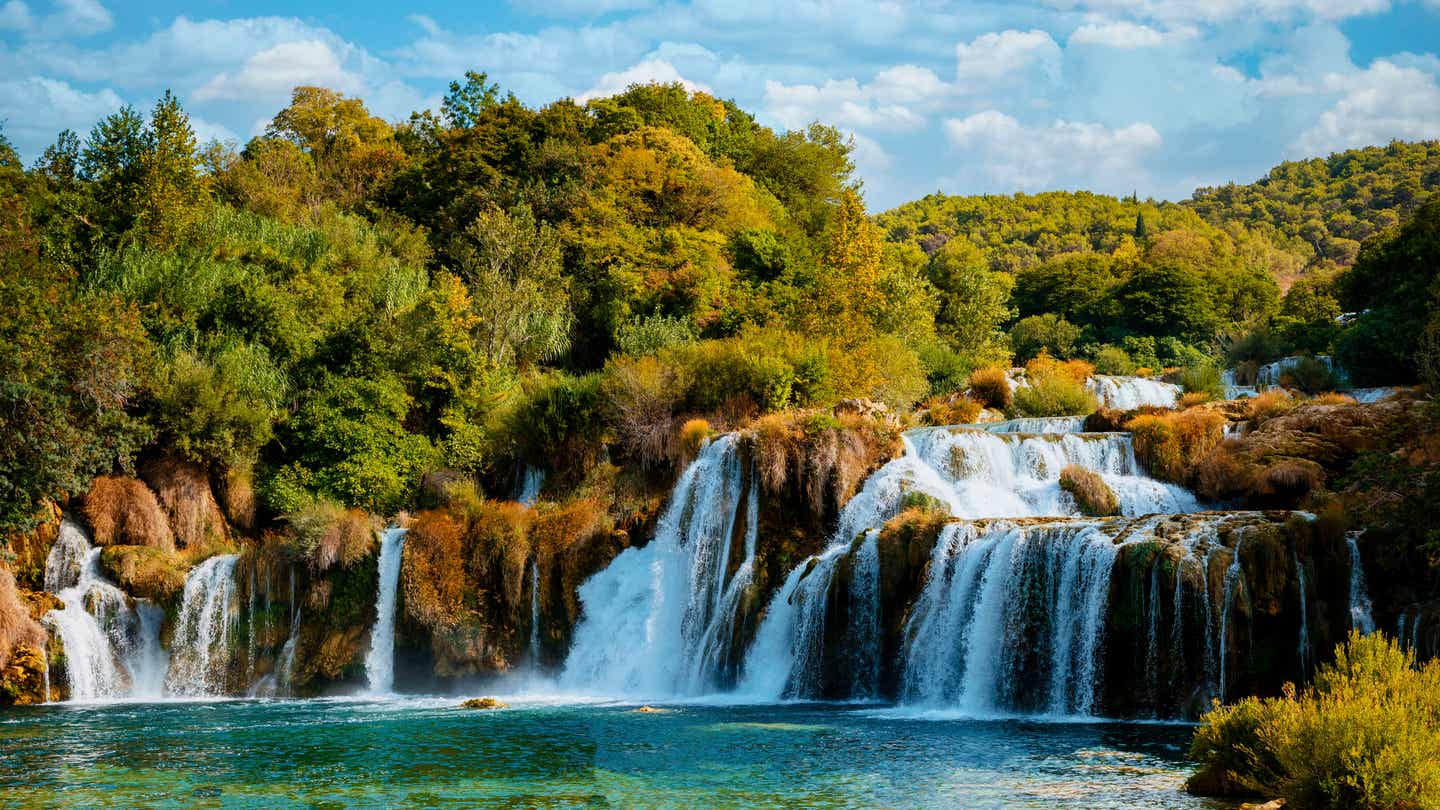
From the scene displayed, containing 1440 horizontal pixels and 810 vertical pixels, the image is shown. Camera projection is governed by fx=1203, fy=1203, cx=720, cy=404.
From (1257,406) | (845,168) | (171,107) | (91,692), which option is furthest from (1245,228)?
(91,692)

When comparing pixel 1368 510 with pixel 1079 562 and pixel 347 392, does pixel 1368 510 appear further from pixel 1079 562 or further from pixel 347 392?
pixel 347 392

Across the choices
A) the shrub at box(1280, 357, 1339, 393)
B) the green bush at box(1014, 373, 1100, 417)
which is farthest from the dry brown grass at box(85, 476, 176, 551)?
the shrub at box(1280, 357, 1339, 393)

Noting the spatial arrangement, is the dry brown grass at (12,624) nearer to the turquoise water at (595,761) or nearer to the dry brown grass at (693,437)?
the turquoise water at (595,761)

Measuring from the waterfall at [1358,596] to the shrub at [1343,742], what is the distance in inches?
158

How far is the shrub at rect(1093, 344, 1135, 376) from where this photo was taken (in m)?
58.0

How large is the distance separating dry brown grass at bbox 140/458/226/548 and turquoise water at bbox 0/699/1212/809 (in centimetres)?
820

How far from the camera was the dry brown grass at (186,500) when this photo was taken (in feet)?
106

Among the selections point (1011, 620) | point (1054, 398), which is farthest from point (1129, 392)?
point (1011, 620)

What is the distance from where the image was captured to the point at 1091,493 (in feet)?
89.9

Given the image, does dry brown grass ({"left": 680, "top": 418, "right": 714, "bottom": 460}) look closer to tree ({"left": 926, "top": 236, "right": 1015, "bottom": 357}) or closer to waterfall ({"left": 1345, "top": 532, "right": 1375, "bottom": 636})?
waterfall ({"left": 1345, "top": 532, "right": 1375, "bottom": 636})

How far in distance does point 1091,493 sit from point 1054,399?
38.6 ft

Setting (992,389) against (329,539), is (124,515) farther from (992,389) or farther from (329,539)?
(992,389)

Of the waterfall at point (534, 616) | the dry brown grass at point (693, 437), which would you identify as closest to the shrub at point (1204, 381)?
the dry brown grass at point (693, 437)

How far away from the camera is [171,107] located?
4269 cm
